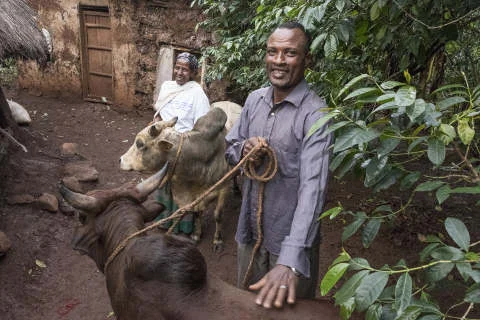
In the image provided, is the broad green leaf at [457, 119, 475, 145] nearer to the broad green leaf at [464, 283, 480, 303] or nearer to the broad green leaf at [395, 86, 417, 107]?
the broad green leaf at [395, 86, 417, 107]

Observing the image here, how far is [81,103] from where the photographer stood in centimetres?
1055

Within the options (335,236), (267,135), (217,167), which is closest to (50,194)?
(217,167)

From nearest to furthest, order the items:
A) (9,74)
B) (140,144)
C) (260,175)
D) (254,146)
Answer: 1. (254,146)
2. (260,175)
3. (140,144)
4. (9,74)

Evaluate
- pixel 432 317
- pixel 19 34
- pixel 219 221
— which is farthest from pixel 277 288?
pixel 19 34

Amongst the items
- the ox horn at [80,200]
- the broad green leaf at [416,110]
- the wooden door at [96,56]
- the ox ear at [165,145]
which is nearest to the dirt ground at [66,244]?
the ox ear at [165,145]

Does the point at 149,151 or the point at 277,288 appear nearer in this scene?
the point at 277,288

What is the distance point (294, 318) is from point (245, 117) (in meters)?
1.40

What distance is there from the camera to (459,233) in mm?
1475

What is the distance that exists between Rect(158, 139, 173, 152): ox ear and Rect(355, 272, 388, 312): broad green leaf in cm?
314

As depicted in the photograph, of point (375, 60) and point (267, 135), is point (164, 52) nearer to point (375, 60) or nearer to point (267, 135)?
point (375, 60)

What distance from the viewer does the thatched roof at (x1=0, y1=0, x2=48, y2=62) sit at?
598 cm

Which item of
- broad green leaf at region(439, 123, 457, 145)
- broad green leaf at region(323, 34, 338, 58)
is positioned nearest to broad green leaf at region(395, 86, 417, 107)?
broad green leaf at region(439, 123, 457, 145)

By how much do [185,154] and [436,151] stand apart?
3257 millimetres

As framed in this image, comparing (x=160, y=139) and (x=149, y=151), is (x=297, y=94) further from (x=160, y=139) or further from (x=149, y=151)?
(x=149, y=151)
